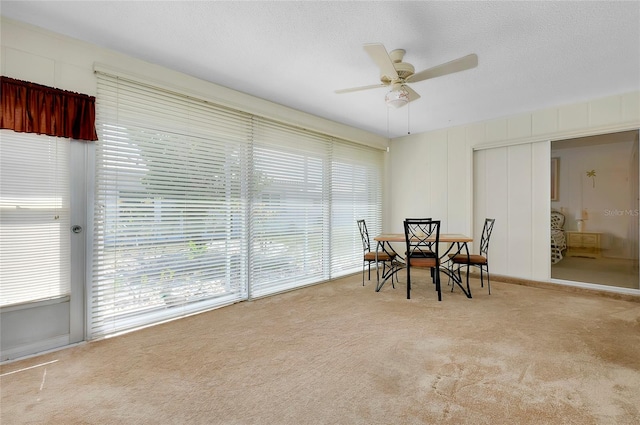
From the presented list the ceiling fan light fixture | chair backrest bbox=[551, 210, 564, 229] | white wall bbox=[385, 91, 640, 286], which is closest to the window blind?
the ceiling fan light fixture

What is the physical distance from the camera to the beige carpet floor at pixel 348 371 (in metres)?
1.56

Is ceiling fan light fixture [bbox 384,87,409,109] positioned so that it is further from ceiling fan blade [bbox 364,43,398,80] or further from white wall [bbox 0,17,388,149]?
white wall [bbox 0,17,388,149]

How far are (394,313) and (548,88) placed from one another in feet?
10.3

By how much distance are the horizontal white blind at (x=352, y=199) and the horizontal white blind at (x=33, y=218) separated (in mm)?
3269

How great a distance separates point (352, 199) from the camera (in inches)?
197

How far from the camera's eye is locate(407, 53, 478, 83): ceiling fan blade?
7.15 ft

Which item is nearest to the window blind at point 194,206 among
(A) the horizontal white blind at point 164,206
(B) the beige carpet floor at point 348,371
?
(A) the horizontal white blind at point 164,206

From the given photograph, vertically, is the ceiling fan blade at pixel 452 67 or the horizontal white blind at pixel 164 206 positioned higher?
the ceiling fan blade at pixel 452 67

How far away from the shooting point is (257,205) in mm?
3615

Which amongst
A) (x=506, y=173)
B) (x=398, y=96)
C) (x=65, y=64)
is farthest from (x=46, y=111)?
(x=506, y=173)

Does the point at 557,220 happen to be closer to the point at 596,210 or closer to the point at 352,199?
the point at 596,210

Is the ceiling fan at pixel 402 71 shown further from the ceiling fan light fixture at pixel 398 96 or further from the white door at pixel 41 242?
the white door at pixel 41 242

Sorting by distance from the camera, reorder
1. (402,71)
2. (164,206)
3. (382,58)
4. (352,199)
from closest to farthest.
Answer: (382,58)
(402,71)
(164,206)
(352,199)

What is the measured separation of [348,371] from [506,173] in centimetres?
403
